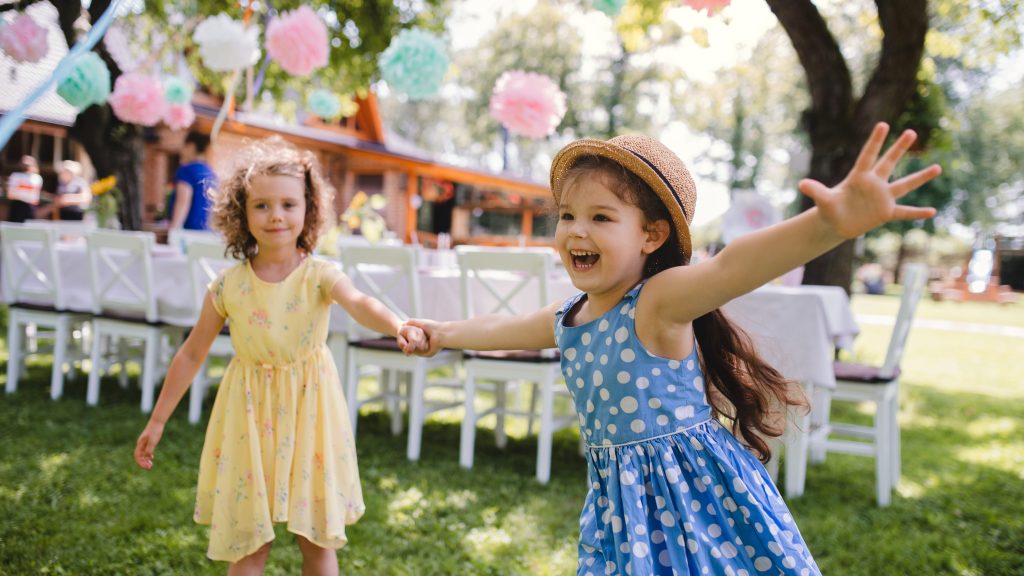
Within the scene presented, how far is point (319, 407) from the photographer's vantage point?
2156 mm

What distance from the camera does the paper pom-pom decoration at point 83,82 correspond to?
4562 mm

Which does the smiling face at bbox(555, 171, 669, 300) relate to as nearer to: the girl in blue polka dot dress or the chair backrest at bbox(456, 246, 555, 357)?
the girl in blue polka dot dress

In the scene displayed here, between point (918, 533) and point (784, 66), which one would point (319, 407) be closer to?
point (918, 533)

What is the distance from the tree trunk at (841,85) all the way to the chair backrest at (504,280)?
119 inches

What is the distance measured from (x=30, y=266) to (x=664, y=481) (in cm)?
533

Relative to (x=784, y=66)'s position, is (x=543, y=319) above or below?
below

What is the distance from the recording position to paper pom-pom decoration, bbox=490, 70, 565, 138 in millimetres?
5168

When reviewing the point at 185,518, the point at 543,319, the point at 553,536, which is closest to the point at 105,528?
the point at 185,518

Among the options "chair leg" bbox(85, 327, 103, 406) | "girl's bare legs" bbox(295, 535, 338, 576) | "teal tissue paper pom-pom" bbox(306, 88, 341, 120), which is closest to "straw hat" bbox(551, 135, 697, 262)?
"girl's bare legs" bbox(295, 535, 338, 576)

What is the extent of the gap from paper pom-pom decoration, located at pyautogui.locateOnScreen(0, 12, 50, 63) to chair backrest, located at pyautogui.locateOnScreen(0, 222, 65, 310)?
1.25 metres

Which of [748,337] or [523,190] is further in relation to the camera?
[523,190]

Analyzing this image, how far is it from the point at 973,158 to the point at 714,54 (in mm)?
29999

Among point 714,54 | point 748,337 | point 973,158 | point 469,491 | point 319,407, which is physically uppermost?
point 973,158

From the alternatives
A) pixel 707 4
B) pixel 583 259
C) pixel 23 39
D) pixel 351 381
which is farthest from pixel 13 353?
pixel 583 259
